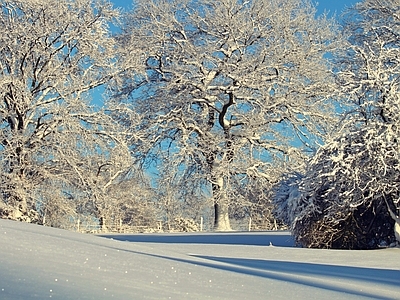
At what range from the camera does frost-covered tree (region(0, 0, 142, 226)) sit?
64.9ft

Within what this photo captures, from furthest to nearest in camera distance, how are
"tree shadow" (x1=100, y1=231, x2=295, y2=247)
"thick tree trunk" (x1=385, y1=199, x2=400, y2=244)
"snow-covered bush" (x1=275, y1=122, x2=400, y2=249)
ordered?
1. "tree shadow" (x1=100, y1=231, x2=295, y2=247)
2. "thick tree trunk" (x1=385, y1=199, x2=400, y2=244)
3. "snow-covered bush" (x1=275, y1=122, x2=400, y2=249)

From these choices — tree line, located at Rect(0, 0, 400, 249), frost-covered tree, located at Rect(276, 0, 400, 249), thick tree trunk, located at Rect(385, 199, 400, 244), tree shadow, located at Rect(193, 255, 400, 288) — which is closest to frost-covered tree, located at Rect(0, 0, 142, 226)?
tree line, located at Rect(0, 0, 400, 249)

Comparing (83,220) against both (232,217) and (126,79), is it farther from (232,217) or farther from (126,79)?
(232,217)

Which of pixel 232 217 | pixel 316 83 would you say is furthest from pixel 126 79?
pixel 232 217

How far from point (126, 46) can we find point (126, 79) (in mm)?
1492

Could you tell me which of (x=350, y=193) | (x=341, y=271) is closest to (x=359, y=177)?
(x=350, y=193)

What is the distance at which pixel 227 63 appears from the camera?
916 inches

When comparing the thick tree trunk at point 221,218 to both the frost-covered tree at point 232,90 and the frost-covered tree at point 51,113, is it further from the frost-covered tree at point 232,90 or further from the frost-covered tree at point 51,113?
the frost-covered tree at point 51,113

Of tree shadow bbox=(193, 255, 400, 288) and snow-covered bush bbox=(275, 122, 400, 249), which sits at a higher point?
snow-covered bush bbox=(275, 122, 400, 249)

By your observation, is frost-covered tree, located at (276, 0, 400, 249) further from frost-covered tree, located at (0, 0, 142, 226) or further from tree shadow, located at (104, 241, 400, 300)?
frost-covered tree, located at (0, 0, 142, 226)

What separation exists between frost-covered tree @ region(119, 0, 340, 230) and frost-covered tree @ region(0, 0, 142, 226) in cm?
291

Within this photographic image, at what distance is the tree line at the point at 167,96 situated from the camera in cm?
2020

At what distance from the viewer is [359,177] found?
1165 centimetres

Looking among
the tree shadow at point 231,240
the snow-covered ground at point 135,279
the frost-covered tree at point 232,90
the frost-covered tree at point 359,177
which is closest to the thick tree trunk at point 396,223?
the frost-covered tree at point 359,177
